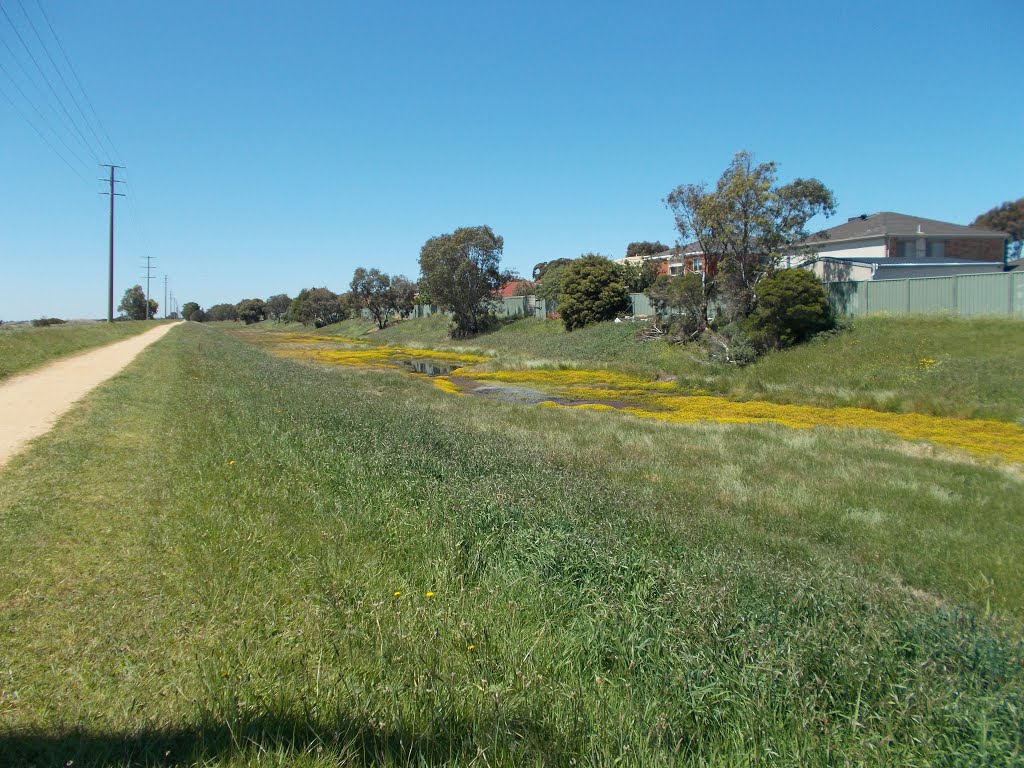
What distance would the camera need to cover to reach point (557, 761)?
2963 mm

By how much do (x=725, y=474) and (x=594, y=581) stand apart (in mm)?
8070

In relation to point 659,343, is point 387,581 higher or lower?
lower

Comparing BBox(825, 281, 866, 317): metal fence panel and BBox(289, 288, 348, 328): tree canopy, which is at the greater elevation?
BBox(289, 288, 348, 328): tree canopy

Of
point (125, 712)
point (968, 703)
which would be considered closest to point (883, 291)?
point (968, 703)

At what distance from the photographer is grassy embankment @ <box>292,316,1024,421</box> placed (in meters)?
21.2

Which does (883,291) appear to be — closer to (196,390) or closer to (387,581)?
(196,390)

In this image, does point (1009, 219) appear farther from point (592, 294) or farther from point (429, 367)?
point (429, 367)

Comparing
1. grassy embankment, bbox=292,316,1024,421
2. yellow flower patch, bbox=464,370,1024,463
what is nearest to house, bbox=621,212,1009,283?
grassy embankment, bbox=292,316,1024,421

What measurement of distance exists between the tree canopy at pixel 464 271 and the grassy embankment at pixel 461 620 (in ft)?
178

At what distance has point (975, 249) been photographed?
46.1 m

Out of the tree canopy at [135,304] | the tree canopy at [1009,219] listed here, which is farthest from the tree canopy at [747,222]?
the tree canopy at [135,304]

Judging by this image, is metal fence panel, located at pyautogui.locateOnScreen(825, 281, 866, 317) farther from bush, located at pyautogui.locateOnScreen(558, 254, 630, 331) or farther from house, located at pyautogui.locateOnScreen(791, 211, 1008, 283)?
bush, located at pyautogui.locateOnScreen(558, 254, 630, 331)

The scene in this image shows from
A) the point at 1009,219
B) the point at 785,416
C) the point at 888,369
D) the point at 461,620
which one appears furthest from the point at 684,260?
the point at 1009,219

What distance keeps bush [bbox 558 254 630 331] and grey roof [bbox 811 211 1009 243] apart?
14858 millimetres
